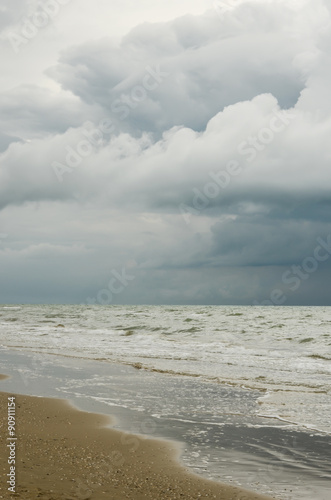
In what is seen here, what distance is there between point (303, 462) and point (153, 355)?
53.7ft

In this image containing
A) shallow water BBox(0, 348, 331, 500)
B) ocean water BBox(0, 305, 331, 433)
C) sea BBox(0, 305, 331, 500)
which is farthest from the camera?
ocean water BBox(0, 305, 331, 433)

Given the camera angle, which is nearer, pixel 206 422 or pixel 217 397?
pixel 206 422

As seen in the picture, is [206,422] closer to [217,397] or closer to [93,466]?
[217,397]

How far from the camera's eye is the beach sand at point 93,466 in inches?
209

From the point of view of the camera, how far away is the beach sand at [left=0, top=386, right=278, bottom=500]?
531 cm

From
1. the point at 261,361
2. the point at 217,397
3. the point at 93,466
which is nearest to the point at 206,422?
the point at 217,397

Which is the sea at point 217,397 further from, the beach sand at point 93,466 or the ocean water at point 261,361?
the beach sand at point 93,466

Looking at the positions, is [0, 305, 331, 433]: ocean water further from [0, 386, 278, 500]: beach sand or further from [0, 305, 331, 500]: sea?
[0, 386, 278, 500]: beach sand

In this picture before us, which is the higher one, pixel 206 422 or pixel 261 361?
pixel 206 422

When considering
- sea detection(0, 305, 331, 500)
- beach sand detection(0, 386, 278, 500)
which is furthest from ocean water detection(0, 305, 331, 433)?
beach sand detection(0, 386, 278, 500)

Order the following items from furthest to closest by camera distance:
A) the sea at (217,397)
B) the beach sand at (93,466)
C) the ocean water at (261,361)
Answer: the ocean water at (261,361) < the sea at (217,397) < the beach sand at (93,466)

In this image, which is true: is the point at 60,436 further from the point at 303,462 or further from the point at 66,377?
the point at 66,377

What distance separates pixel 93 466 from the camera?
20.6ft

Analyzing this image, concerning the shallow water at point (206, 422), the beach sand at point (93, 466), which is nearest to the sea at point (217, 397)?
the shallow water at point (206, 422)
